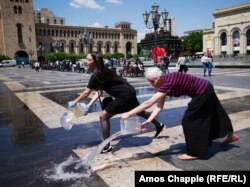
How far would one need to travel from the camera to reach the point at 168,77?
3.38 metres

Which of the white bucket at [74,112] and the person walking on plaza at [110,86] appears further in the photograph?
the white bucket at [74,112]

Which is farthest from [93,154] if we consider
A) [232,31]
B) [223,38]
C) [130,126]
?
[223,38]

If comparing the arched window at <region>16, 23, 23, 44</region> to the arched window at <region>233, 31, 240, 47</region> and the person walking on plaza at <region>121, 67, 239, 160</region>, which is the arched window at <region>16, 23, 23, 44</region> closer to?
the arched window at <region>233, 31, 240, 47</region>

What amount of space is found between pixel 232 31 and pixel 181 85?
57086mm

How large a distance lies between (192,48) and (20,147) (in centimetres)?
8625

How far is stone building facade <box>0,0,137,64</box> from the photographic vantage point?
6962 cm

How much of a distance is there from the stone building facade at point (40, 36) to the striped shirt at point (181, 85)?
46384 millimetres

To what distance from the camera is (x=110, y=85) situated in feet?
12.9

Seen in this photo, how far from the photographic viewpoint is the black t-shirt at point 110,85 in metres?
3.89

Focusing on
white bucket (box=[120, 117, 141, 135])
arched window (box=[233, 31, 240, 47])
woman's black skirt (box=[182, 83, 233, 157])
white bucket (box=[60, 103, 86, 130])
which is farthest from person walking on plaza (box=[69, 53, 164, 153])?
arched window (box=[233, 31, 240, 47])

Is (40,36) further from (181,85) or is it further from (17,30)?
(181,85)

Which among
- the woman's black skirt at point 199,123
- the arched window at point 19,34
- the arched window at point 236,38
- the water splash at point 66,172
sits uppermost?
the arched window at point 19,34

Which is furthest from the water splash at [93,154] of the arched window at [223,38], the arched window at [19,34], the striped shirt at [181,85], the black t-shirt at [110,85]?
the arched window at [19,34]

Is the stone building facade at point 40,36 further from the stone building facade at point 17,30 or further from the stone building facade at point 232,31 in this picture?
the stone building facade at point 232,31
